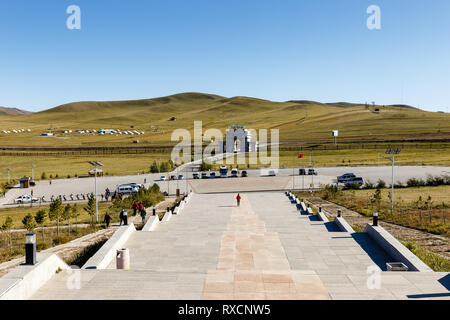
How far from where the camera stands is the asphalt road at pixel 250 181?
48.9 meters

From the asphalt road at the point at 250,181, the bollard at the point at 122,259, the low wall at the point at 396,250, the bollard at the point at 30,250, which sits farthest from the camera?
the asphalt road at the point at 250,181

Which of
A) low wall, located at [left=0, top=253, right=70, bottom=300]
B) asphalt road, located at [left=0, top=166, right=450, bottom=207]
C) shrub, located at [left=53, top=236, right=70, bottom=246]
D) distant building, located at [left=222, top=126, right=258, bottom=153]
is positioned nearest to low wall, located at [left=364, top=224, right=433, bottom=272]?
low wall, located at [left=0, top=253, right=70, bottom=300]

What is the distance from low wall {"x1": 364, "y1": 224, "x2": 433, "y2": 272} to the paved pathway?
0.98 feet

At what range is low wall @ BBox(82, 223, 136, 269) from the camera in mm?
11617

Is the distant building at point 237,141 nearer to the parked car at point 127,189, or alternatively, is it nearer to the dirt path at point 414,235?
the parked car at point 127,189

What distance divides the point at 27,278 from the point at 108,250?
439cm

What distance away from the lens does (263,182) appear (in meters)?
51.0

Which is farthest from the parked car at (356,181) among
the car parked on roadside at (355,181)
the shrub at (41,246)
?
the shrub at (41,246)

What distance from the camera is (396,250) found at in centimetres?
1263

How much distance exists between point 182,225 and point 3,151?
10842cm

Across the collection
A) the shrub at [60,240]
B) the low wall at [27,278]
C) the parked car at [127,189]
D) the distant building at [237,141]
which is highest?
the distant building at [237,141]

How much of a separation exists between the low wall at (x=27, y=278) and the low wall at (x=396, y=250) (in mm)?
10200

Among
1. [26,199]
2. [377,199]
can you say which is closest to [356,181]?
[377,199]
